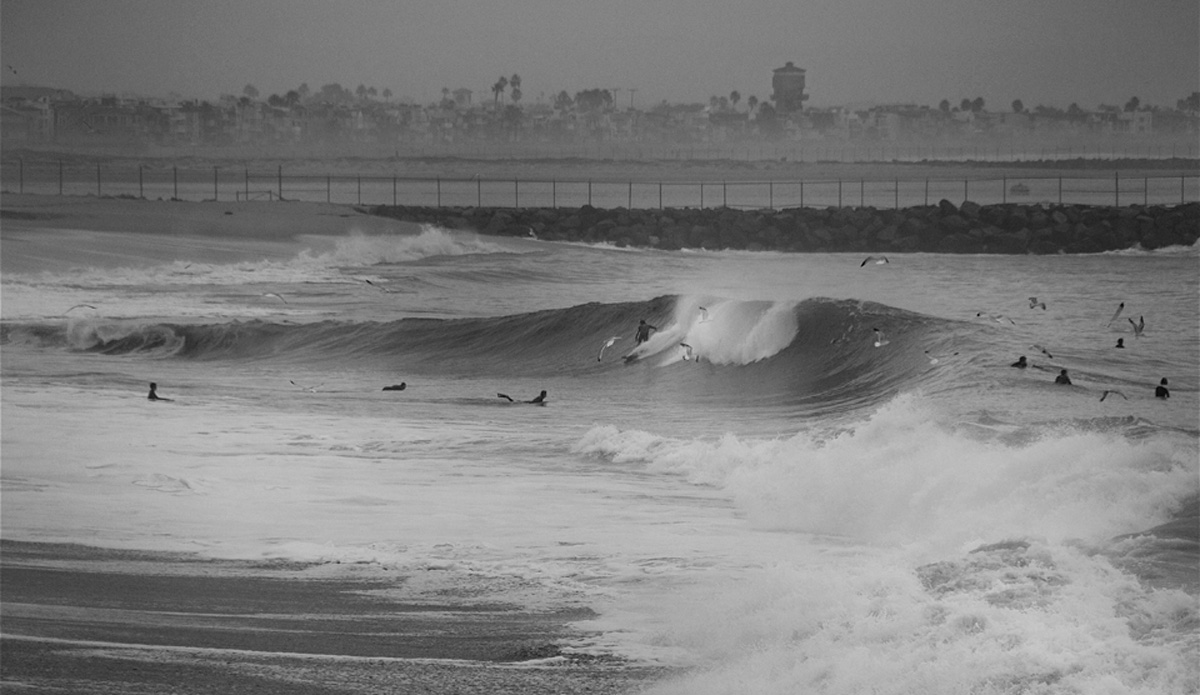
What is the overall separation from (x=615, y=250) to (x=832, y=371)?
34.9m

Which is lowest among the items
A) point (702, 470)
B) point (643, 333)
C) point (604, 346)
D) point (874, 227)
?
point (604, 346)

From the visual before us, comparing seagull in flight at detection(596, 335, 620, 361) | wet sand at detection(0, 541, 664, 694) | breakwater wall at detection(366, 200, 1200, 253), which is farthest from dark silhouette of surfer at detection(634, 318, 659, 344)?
breakwater wall at detection(366, 200, 1200, 253)

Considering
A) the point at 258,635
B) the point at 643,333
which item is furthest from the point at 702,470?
the point at 643,333

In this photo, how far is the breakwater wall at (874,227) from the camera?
51.4m

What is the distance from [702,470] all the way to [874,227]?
44936 millimetres

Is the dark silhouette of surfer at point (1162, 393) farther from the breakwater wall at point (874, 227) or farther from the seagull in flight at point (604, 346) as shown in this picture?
the breakwater wall at point (874, 227)

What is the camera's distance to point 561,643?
6586mm

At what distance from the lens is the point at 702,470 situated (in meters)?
11.4

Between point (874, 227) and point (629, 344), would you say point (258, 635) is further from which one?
point (874, 227)

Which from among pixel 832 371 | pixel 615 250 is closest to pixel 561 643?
pixel 832 371

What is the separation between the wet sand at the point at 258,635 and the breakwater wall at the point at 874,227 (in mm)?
45962

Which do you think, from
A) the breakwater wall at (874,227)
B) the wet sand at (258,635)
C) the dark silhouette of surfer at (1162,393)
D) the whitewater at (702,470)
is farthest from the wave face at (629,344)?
the breakwater wall at (874,227)

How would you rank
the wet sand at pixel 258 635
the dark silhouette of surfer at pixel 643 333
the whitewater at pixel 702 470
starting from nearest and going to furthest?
1. the wet sand at pixel 258 635
2. the whitewater at pixel 702 470
3. the dark silhouette of surfer at pixel 643 333

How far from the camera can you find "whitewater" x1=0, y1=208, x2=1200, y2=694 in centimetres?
614
